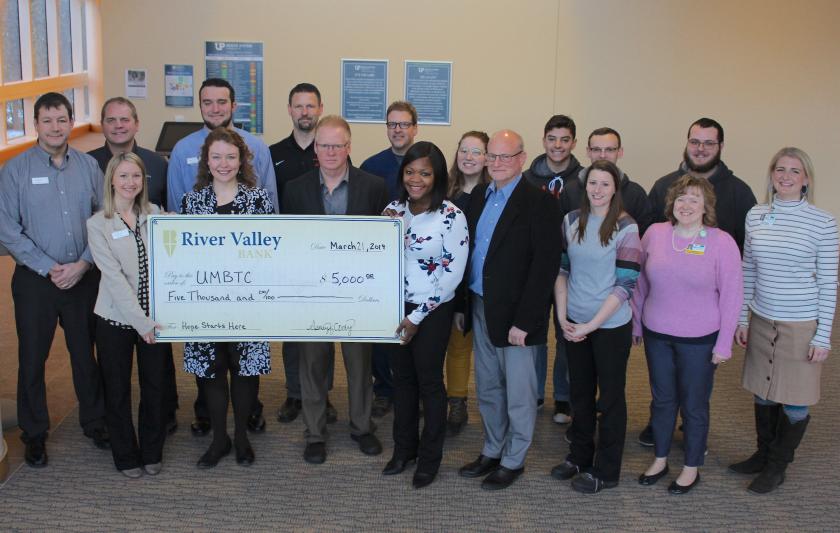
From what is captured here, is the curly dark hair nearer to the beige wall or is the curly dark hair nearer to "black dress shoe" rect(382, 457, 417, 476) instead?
"black dress shoe" rect(382, 457, 417, 476)

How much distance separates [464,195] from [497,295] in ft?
2.34

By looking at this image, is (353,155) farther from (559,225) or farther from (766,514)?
(766,514)

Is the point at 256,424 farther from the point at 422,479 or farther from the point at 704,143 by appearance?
the point at 704,143

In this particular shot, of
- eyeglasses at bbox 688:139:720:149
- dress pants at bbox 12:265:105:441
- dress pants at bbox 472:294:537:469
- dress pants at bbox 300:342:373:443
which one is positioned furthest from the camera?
eyeglasses at bbox 688:139:720:149


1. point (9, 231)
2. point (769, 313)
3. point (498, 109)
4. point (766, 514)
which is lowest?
point (766, 514)

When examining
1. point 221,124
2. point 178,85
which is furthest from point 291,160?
point 178,85

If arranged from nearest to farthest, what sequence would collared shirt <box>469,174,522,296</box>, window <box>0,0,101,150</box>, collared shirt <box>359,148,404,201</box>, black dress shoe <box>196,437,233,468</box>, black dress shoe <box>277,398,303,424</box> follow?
collared shirt <box>469,174,522,296</box>
black dress shoe <box>196,437,233,468</box>
black dress shoe <box>277,398,303,424</box>
collared shirt <box>359,148,404,201</box>
window <box>0,0,101,150</box>

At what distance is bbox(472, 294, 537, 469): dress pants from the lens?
3.41 metres

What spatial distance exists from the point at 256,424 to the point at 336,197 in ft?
4.24

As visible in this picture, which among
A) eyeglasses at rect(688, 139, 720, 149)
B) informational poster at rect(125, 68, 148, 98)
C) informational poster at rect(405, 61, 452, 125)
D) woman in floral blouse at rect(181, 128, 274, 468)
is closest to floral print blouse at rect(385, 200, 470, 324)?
woman in floral blouse at rect(181, 128, 274, 468)

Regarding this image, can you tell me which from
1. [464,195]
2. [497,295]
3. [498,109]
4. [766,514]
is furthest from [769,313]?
[498,109]

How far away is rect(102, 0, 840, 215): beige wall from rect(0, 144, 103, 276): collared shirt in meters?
3.59

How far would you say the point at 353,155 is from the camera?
23.4 feet

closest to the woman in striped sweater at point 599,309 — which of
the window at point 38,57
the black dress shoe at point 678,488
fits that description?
the black dress shoe at point 678,488
